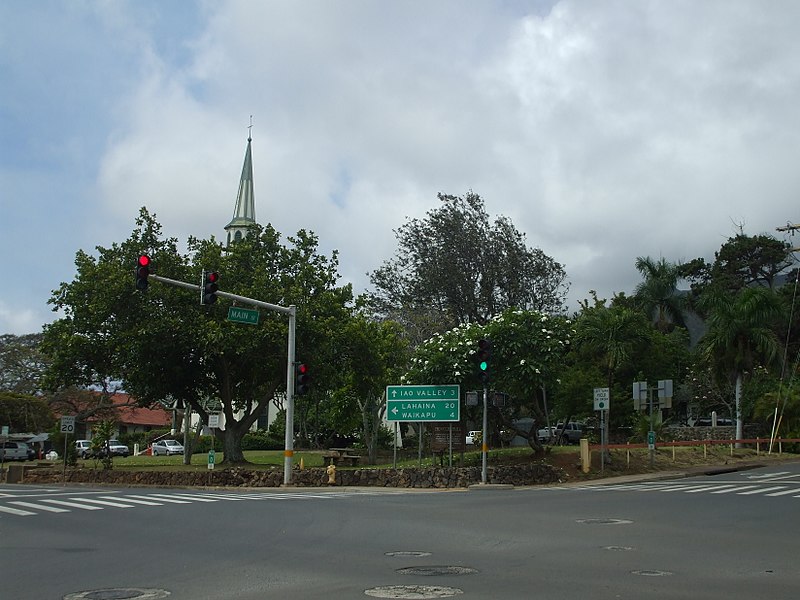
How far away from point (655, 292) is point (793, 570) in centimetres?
5053

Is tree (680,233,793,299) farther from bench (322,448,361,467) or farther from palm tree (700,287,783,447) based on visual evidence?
bench (322,448,361,467)

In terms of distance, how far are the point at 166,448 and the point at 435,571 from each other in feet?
191

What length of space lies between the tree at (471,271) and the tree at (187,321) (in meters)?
13.5

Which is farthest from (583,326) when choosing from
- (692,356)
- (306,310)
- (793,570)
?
(793,570)

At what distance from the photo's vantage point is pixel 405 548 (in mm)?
12195

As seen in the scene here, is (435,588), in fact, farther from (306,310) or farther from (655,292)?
(655,292)

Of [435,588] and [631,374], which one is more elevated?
[631,374]

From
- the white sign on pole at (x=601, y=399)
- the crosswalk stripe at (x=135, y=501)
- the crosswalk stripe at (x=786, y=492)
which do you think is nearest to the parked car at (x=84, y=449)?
the crosswalk stripe at (x=135, y=501)

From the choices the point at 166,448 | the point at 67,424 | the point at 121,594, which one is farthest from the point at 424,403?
the point at 166,448

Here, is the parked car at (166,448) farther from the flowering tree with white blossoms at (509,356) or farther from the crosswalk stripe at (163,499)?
the crosswalk stripe at (163,499)

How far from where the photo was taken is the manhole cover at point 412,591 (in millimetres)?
8562

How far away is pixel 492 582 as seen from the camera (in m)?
9.32

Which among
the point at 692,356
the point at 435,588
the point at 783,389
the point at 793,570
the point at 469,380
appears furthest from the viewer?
the point at 692,356

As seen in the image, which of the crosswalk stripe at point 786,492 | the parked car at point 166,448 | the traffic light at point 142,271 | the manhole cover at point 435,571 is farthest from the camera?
the parked car at point 166,448
